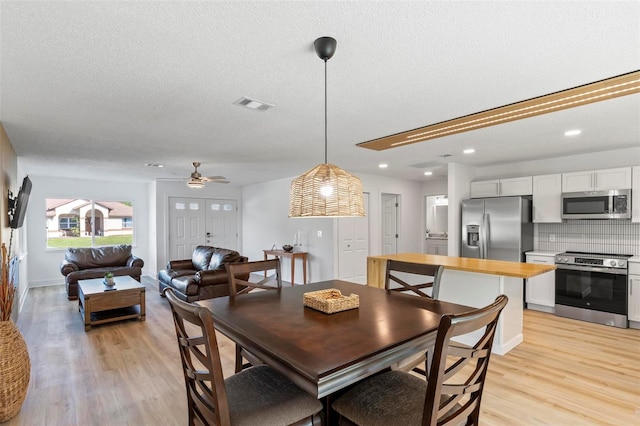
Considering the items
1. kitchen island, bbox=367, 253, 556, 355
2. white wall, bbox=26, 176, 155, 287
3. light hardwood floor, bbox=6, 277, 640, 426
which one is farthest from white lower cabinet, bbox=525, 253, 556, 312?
white wall, bbox=26, 176, 155, 287

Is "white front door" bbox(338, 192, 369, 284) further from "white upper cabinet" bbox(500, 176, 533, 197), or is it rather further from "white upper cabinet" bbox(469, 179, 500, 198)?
"white upper cabinet" bbox(500, 176, 533, 197)

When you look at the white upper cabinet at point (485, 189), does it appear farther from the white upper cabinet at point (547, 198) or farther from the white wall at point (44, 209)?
the white wall at point (44, 209)

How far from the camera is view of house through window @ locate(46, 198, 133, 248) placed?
7.12m

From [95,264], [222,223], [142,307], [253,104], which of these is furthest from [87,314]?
[222,223]

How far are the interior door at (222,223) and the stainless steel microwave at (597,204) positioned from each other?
6.99m

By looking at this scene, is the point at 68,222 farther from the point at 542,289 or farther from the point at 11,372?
the point at 542,289

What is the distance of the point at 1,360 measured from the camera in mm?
2295

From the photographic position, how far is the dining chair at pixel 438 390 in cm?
123

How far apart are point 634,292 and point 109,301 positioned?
6.52 metres


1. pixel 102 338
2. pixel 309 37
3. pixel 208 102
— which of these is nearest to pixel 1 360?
pixel 102 338

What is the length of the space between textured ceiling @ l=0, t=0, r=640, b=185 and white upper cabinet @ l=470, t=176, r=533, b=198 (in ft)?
3.99

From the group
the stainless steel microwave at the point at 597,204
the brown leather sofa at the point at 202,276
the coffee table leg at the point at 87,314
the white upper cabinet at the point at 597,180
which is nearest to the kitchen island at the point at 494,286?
the stainless steel microwave at the point at 597,204

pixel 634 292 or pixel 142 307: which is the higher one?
pixel 634 292

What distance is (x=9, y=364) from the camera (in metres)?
2.33
